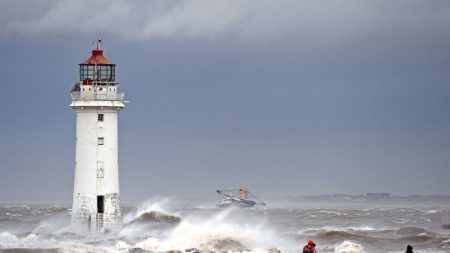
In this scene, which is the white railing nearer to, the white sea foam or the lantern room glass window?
the lantern room glass window

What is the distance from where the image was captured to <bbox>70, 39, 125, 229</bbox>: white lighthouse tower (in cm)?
3856

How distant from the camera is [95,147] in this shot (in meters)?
38.6

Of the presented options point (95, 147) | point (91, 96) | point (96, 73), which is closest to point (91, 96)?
point (91, 96)

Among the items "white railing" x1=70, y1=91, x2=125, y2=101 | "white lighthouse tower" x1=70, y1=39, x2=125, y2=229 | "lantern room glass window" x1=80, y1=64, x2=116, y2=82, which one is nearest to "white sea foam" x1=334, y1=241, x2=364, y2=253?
"white lighthouse tower" x1=70, y1=39, x2=125, y2=229

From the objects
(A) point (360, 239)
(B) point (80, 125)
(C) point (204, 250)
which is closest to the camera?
(C) point (204, 250)

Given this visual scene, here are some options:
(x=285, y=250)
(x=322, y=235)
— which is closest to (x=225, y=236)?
(x=285, y=250)

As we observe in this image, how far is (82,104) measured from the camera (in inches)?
1516

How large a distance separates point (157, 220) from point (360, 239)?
9.95m

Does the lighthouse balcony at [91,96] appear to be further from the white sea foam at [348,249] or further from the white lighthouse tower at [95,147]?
the white sea foam at [348,249]

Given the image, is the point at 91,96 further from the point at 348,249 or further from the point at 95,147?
the point at 348,249

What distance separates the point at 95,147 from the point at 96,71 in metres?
3.00

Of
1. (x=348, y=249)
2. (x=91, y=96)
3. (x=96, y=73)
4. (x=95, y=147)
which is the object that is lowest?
(x=348, y=249)

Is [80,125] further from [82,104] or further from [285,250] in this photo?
[285,250]

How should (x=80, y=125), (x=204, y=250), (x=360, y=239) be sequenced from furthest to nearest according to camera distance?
(x=360, y=239) < (x=80, y=125) < (x=204, y=250)
